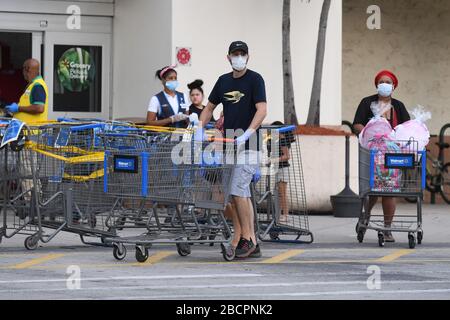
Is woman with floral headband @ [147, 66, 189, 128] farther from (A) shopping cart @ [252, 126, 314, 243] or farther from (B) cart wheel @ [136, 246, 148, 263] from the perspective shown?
(B) cart wheel @ [136, 246, 148, 263]

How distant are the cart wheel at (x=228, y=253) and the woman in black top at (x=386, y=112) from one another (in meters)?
2.86

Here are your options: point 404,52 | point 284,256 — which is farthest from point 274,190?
point 404,52

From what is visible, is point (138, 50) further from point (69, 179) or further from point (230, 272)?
point (230, 272)

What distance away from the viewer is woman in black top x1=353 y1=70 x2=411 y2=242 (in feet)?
47.4

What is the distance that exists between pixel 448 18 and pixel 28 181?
12787 mm

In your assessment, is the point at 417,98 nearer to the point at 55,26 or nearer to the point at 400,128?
the point at 55,26

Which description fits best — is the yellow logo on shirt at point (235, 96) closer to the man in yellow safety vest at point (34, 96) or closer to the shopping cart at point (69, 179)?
the shopping cart at point (69, 179)

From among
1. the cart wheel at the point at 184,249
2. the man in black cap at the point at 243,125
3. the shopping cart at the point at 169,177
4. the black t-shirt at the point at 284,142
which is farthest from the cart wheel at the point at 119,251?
the black t-shirt at the point at 284,142

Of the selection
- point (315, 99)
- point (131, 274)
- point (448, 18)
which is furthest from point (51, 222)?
point (448, 18)

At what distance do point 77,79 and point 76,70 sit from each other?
0.52 feet

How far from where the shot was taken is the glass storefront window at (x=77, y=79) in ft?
65.6

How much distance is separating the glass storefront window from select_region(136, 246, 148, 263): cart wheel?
339 inches

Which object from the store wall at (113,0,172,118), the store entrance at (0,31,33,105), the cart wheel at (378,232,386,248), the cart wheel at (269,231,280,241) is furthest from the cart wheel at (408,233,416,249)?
the store entrance at (0,31,33,105)

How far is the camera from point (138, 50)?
64.8 ft
